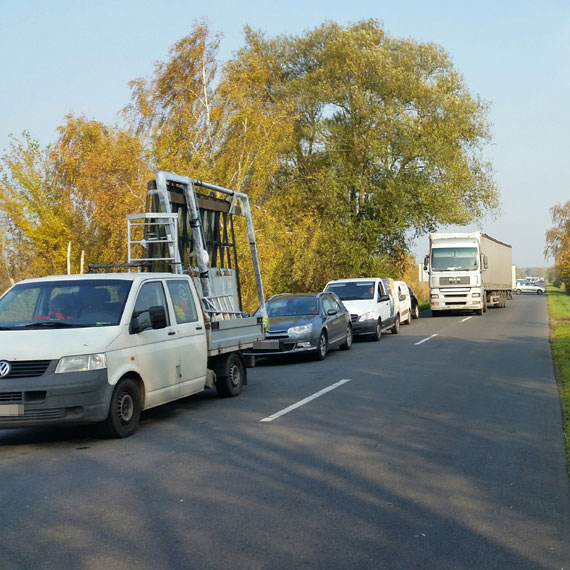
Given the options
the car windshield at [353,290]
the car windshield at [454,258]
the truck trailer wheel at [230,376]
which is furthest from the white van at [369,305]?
the truck trailer wheel at [230,376]

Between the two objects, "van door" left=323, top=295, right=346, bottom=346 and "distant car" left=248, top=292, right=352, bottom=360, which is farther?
"van door" left=323, top=295, right=346, bottom=346

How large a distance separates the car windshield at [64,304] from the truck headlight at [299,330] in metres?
7.78

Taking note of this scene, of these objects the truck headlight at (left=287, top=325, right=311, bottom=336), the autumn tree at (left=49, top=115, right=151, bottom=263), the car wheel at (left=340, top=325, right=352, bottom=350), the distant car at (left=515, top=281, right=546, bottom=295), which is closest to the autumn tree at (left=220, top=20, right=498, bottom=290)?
the autumn tree at (left=49, top=115, right=151, bottom=263)

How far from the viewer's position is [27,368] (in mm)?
8109

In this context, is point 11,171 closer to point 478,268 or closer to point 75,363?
point 478,268

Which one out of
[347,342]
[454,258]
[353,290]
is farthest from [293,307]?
[454,258]

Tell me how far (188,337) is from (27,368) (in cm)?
249

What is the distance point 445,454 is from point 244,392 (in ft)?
17.2

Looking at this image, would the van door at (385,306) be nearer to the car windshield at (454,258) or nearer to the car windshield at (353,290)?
the car windshield at (353,290)

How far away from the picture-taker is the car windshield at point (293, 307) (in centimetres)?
1822

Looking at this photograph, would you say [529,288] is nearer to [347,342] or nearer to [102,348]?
[347,342]

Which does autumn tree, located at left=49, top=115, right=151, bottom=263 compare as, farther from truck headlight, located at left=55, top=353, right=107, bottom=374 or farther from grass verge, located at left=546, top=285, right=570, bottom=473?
truck headlight, located at left=55, top=353, right=107, bottom=374

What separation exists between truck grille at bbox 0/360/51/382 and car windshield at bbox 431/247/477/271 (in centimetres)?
2881

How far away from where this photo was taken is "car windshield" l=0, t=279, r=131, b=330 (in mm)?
8914
